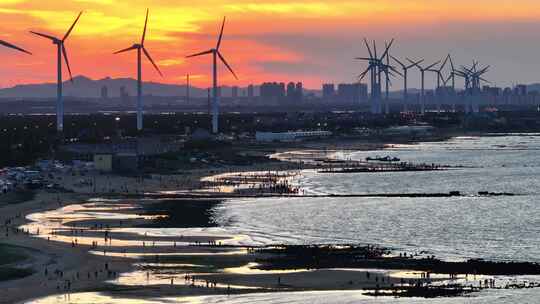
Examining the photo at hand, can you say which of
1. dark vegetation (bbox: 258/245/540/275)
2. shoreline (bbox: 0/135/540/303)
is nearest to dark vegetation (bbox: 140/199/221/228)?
shoreline (bbox: 0/135/540/303)

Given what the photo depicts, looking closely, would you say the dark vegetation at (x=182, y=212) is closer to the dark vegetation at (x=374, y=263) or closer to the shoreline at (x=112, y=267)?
the shoreline at (x=112, y=267)

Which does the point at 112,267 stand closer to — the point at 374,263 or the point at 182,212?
the point at 374,263

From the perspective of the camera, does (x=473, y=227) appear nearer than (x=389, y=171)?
Yes

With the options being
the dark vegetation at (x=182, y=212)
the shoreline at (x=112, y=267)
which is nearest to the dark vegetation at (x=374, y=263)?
the shoreline at (x=112, y=267)

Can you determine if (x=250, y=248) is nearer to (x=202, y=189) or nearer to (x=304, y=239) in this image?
(x=304, y=239)

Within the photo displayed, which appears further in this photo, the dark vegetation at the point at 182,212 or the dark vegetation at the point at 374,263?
the dark vegetation at the point at 182,212

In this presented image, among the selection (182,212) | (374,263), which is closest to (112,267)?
(374,263)

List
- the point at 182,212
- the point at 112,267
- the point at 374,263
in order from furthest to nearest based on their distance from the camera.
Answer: the point at 182,212
the point at 374,263
the point at 112,267

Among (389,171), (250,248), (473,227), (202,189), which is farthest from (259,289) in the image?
(389,171)

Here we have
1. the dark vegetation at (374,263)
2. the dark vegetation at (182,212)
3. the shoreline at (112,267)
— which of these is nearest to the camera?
the shoreline at (112,267)

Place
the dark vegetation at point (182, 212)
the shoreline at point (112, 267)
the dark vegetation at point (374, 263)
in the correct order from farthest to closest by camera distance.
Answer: the dark vegetation at point (182, 212) → the dark vegetation at point (374, 263) → the shoreline at point (112, 267)

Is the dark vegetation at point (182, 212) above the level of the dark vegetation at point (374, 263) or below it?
above
